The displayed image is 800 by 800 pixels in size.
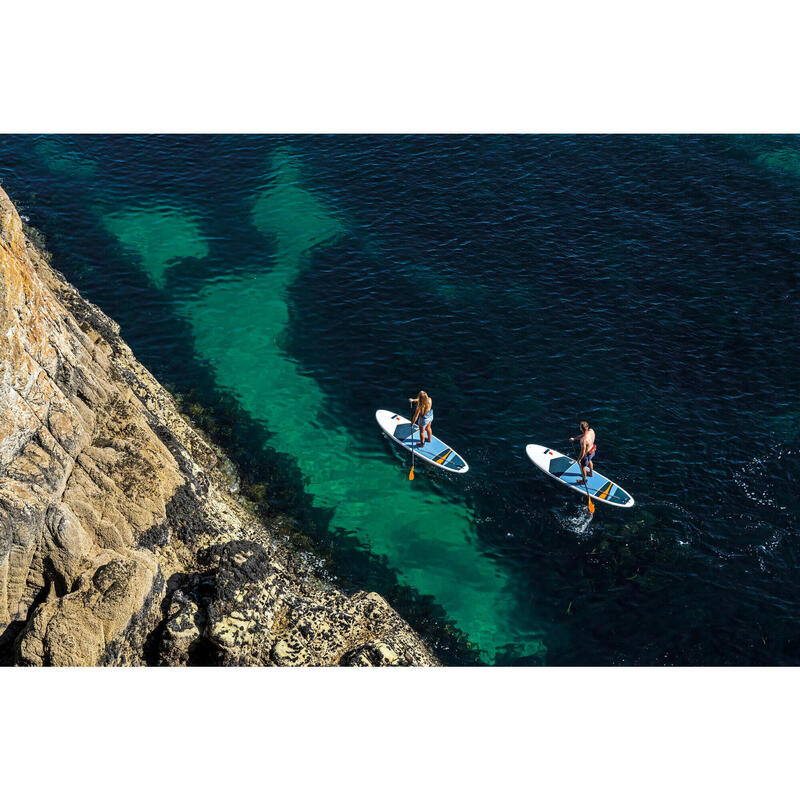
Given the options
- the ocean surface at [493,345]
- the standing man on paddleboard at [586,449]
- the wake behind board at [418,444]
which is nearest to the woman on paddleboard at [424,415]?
the wake behind board at [418,444]

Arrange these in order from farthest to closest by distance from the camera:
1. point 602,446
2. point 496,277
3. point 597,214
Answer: point 597,214
point 496,277
point 602,446

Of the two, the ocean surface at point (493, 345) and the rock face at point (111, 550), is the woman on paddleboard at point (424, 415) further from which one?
the rock face at point (111, 550)

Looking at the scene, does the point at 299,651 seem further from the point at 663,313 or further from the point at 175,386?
the point at 663,313

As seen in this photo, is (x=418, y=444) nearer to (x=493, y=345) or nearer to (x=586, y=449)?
(x=586, y=449)

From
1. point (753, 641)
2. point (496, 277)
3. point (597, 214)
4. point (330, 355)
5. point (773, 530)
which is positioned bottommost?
point (753, 641)

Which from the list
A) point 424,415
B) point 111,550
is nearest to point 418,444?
point 424,415

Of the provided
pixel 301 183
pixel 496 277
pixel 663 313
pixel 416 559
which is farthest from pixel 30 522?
pixel 301 183

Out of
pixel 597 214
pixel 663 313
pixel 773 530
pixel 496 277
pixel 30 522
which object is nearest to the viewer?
pixel 30 522

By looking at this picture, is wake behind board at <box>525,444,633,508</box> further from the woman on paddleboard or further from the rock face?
the rock face
